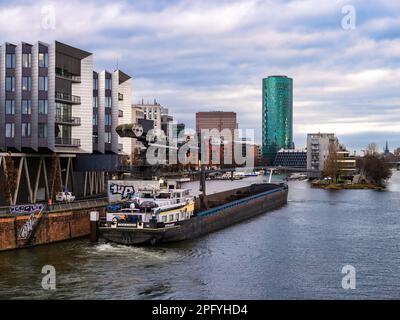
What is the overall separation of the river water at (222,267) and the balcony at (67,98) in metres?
23.6

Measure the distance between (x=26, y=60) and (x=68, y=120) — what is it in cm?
1004

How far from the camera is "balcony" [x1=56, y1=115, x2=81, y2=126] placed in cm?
→ 7062

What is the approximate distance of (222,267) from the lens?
42.8 meters

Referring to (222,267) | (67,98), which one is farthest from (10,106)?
(222,267)

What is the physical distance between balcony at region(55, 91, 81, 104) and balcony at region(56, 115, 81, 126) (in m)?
2.17

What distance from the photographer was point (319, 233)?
6253cm

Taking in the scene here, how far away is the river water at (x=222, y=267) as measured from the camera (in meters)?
35.1

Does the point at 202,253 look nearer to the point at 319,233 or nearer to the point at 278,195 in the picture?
the point at 319,233

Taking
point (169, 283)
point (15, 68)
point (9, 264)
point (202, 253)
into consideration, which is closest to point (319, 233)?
point (202, 253)

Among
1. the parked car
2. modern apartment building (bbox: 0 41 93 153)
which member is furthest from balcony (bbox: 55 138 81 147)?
the parked car

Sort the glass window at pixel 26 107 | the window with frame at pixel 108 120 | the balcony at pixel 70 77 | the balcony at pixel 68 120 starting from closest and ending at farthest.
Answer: the glass window at pixel 26 107 → the balcony at pixel 68 120 → the balcony at pixel 70 77 → the window with frame at pixel 108 120

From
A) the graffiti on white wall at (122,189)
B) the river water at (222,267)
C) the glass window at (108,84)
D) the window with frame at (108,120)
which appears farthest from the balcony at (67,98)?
→ the river water at (222,267)

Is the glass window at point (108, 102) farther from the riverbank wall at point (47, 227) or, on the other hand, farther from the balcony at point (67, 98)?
the riverbank wall at point (47, 227)
